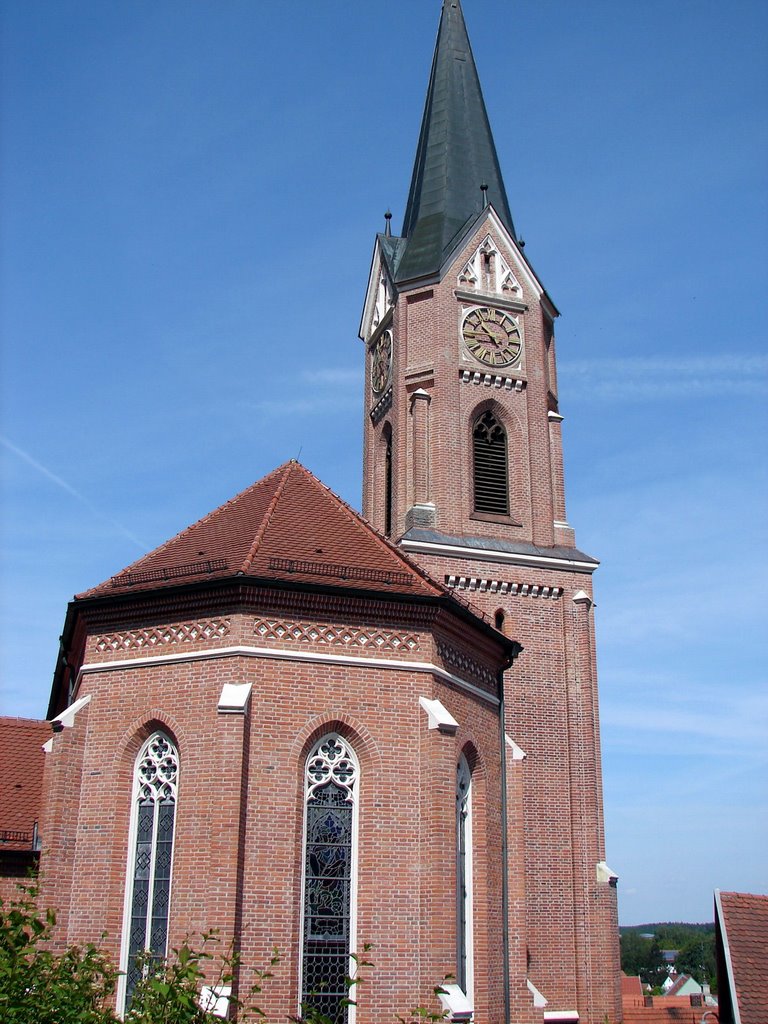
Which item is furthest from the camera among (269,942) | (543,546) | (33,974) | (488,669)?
(543,546)

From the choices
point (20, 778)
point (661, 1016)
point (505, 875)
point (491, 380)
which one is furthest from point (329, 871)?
point (661, 1016)

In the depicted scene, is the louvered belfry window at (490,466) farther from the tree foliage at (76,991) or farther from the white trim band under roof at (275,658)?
the tree foliage at (76,991)

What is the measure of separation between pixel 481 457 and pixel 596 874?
33.3 feet

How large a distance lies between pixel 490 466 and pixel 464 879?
1209cm

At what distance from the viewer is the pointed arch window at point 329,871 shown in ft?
47.1

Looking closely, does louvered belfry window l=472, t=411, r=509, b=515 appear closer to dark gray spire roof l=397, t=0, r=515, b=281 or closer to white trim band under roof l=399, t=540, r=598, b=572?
white trim band under roof l=399, t=540, r=598, b=572

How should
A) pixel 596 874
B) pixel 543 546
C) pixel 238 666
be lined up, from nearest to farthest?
pixel 238 666
pixel 596 874
pixel 543 546

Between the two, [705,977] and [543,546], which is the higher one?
[543,546]

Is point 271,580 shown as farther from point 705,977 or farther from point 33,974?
point 705,977

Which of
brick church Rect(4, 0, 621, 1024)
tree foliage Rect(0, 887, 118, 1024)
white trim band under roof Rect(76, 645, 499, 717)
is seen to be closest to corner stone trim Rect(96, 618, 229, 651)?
brick church Rect(4, 0, 621, 1024)

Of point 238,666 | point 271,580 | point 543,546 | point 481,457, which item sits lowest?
point 238,666

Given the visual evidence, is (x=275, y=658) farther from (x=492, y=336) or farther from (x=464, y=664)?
(x=492, y=336)

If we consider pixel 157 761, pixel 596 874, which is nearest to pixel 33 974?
pixel 157 761

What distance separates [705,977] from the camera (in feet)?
355
